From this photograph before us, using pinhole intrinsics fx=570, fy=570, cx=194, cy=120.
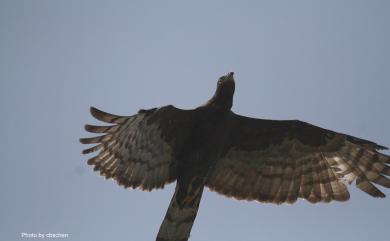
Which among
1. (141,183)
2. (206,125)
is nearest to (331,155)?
(206,125)

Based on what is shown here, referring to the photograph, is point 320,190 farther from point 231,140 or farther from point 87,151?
point 87,151

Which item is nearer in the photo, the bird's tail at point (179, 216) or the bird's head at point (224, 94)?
the bird's tail at point (179, 216)

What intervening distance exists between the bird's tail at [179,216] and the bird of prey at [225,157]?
2 cm

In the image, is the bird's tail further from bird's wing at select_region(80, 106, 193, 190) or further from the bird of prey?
bird's wing at select_region(80, 106, 193, 190)

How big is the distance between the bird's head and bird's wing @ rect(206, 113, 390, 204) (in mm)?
388

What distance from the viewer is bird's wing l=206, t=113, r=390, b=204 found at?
9.62 m

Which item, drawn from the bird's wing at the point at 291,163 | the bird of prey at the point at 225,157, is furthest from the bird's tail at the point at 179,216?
the bird's wing at the point at 291,163

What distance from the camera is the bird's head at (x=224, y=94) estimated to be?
9.31 metres

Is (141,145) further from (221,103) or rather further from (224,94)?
(224,94)

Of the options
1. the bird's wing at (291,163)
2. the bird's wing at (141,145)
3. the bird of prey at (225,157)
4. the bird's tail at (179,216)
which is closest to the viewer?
the bird's wing at (141,145)

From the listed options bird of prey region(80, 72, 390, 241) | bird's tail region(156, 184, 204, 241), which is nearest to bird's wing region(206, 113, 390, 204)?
bird of prey region(80, 72, 390, 241)

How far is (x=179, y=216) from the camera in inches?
359

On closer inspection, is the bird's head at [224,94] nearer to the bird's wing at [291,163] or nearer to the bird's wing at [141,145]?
the bird's wing at [291,163]

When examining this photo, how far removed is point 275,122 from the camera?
957cm
